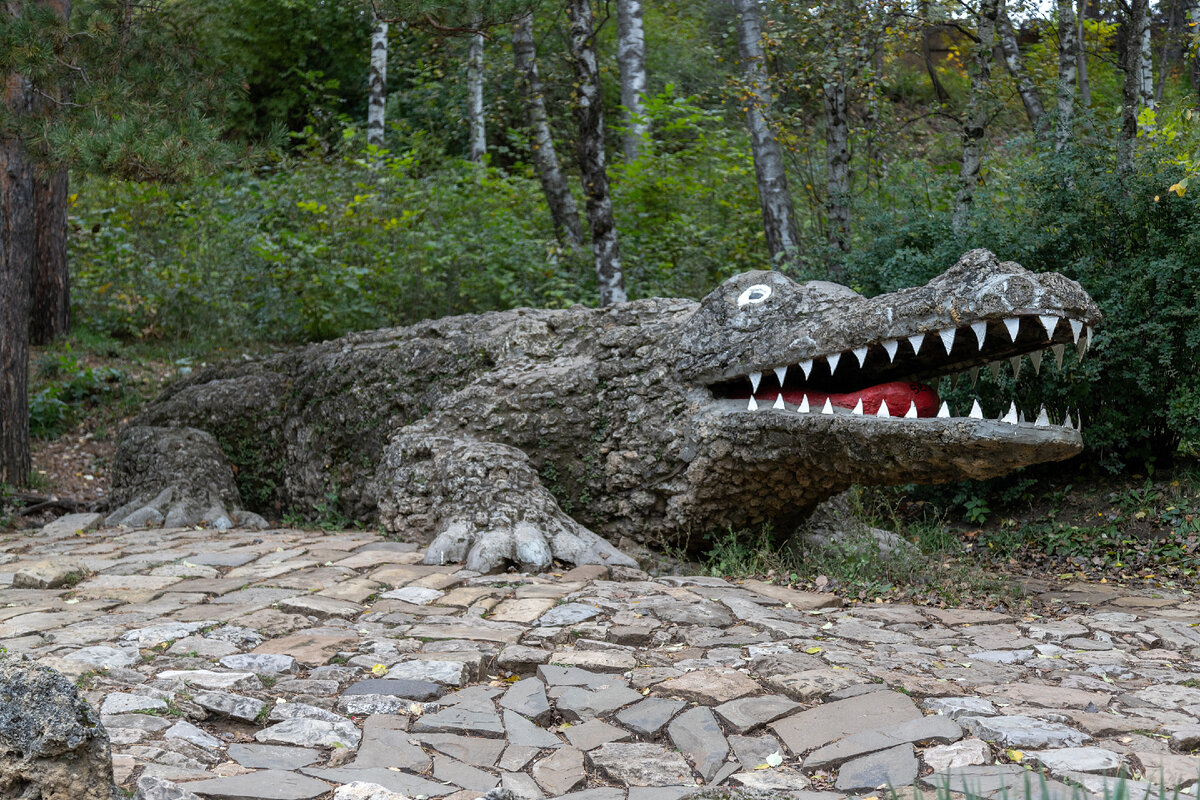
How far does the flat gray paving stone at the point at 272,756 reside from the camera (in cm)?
284

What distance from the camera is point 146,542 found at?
6.29 m

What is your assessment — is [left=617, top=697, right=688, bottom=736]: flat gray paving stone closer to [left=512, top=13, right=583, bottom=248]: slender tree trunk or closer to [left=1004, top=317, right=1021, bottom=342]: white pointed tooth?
[left=1004, top=317, right=1021, bottom=342]: white pointed tooth

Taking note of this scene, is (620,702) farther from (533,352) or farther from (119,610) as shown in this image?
(533,352)

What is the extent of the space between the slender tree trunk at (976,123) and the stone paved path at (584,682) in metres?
3.64

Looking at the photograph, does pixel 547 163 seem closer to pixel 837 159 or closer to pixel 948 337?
pixel 837 159

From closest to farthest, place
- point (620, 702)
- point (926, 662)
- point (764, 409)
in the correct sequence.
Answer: point (620, 702), point (926, 662), point (764, 409)

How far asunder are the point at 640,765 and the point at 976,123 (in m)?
6.79

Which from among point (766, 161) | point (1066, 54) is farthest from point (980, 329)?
point (1066, 54)

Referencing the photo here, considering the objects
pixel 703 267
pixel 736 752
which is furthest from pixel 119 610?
pixel 703 267

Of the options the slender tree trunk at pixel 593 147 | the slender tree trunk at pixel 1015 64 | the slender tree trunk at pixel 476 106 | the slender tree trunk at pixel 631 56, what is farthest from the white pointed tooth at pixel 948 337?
the slender tree trunk at pixel 476 106

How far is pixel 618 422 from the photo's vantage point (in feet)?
20.2

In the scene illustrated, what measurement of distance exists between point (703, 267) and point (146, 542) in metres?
6.99

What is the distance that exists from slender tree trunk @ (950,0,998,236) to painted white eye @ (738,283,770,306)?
9.41 feet

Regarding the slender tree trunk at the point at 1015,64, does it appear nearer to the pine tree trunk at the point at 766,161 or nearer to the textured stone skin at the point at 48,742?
the pine tree trunk at the point at 766,161
